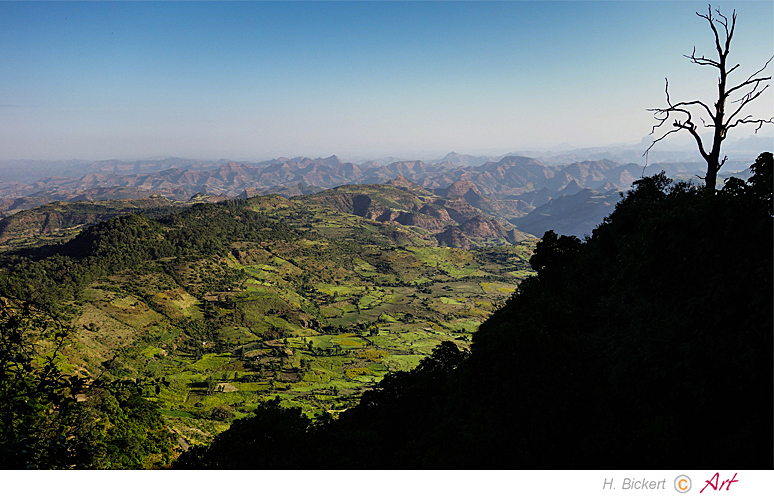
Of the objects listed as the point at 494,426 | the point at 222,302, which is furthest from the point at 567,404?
the point at 222,302

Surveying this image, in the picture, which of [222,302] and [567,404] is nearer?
[567,404]

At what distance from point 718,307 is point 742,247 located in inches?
84.2

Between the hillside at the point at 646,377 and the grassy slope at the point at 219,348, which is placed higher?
the hillside at the point at 646,377

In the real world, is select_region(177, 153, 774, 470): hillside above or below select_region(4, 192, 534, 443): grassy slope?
above

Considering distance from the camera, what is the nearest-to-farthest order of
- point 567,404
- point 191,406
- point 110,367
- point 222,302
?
point 567,404
point 191,406
point 110,367
point 222,302

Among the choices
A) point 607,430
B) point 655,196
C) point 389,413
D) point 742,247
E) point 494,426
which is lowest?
point 389,413

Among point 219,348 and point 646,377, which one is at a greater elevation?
point 646,377

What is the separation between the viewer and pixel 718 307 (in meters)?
12.5

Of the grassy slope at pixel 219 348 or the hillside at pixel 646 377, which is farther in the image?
the grassy slope at pixel 219 348

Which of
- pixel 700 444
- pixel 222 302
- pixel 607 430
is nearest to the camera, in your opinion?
pixel 700 444

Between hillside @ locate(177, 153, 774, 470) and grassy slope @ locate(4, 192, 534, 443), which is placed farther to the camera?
grassy slope @ locate(4, 192, 534, 443)

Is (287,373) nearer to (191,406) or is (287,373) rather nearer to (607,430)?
(191,406)

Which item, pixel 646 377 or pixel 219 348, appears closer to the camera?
pixel 646 377

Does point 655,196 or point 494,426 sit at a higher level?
point 655,196
